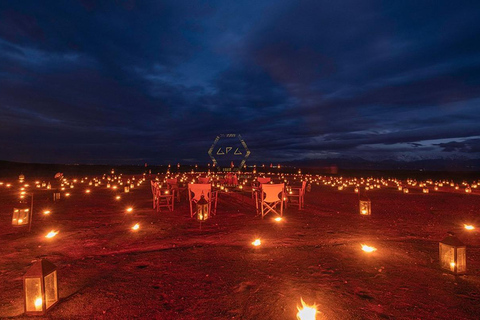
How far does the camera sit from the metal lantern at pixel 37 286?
3.28 m

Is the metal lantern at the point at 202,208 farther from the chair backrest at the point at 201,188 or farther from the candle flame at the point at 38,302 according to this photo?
the candle flame at the point at 38,302

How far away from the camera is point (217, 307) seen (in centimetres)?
364

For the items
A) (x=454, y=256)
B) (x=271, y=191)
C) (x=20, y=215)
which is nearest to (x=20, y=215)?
(x=20, y=215)

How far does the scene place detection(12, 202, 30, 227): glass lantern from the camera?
291 inches

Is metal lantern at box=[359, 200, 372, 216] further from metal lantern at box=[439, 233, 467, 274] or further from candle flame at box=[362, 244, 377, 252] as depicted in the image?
metal lantern at box=[439, 233, 467, 274]

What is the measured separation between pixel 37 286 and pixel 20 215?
5476 mm

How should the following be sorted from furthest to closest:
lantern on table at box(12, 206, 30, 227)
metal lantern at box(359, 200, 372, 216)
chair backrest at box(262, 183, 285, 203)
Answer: metal lantern at box(359, 200, 372, 216), chair backrest at box(262, 183, 285, 203), lantern on table at box(12, 206, 30, 227)

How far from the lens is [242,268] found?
495 cm

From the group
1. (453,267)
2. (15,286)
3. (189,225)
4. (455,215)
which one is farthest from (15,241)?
(455,215)

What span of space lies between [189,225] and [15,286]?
4701 mm

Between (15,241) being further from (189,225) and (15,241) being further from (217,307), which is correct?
(217,307)

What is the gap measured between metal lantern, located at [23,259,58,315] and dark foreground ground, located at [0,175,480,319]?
185mm

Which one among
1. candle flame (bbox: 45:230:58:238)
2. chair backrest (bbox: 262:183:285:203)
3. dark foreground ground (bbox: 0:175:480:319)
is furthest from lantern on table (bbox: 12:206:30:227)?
chair backrest (bbox: 262:183:285:203)

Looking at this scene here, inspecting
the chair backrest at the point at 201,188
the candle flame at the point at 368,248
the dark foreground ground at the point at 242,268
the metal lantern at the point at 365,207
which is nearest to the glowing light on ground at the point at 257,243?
the dark foreground ground at the point at 242,268
